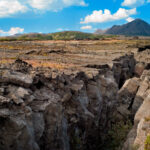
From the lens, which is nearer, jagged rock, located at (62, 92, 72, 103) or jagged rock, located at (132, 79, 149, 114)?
jagged rock, located at (62, 92, 72, 103)

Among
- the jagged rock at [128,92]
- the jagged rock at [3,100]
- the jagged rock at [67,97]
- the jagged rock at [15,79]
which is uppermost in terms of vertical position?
the jagged rock at [15,79]

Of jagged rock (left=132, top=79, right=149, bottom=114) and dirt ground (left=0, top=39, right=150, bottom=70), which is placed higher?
dirt ground (left=0, top=39, right=150, bottom=70)

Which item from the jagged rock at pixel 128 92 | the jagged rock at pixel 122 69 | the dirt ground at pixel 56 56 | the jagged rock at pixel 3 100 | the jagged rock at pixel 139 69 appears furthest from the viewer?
the jagged rock at pixel 139 69

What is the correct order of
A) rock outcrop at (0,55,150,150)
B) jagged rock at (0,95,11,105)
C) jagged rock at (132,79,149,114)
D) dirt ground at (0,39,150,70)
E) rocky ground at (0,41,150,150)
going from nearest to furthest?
jagged rock at (0,95,11,105) → rock outcrop at (0,55,150,150) → rocky ground at (0,41,150,150) → dirt ground at (0,39,150,70) → jagged rock at (132,79,149,114)

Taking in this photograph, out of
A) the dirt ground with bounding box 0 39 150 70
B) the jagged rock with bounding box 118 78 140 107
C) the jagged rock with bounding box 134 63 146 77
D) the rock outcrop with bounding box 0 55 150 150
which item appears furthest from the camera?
the jagged rock with bounding box 134 63 146 77

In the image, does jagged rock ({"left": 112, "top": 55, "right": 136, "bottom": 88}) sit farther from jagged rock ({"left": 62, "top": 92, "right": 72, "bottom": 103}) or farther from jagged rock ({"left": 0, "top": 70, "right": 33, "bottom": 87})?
jagged rock ({"left": 0, "top": 70, "right": 33, "bottom": 87})

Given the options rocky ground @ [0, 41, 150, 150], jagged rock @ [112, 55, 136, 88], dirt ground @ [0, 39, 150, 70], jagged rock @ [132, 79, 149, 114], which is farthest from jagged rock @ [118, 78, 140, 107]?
jagged rock @ [112, 55, 136, 88]

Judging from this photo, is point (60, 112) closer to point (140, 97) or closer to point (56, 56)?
point (140, 97)

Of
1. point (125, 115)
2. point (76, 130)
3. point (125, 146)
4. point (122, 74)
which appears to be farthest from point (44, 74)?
point (122, 74)

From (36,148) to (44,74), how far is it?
7253 millimetres

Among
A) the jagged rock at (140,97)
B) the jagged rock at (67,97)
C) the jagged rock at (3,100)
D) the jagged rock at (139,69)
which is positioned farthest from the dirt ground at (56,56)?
the jagged rock at (3,100)

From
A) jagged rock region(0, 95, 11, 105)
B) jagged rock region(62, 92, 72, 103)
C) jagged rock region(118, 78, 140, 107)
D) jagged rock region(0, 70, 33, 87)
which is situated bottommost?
jagged rock region(118, 78, 140, 107)

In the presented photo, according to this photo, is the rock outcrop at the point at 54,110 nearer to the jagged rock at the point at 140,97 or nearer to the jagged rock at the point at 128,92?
the jagged rock at the point at 140,97

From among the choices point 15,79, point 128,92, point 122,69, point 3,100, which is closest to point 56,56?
point 128,92
